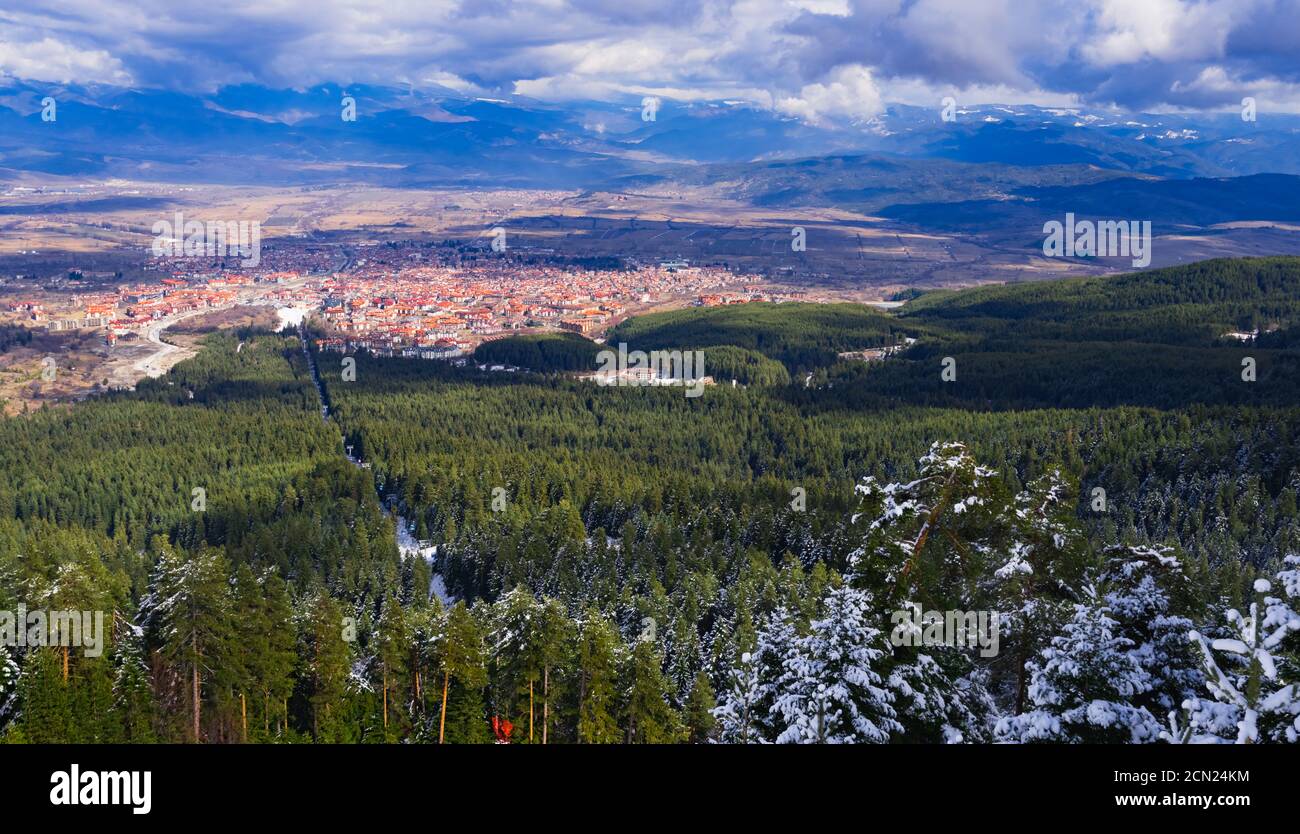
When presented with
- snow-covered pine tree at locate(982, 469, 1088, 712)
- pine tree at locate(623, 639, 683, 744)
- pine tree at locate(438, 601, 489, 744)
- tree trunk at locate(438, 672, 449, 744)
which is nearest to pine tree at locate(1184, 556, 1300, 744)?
snow-covered pine tree at locate(982, 469, 1088, 712)

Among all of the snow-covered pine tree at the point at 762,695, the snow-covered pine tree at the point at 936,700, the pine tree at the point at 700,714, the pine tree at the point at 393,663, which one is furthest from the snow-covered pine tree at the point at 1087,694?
the pine tree at the point at 393,663

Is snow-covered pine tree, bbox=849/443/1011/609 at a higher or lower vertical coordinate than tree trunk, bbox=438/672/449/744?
higher

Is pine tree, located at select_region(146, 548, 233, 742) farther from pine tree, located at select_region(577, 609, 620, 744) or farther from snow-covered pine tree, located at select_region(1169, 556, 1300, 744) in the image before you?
snow-covered pine tree, located at select_region(1169, 556, 1300, 744)

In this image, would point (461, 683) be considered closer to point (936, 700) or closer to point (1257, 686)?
point (936, 700)

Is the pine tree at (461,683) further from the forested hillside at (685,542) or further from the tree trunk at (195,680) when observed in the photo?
the tree trunk at (195,680)

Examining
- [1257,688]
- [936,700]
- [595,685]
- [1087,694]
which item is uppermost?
[1257,688]

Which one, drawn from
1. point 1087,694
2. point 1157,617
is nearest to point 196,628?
point 1087,694
